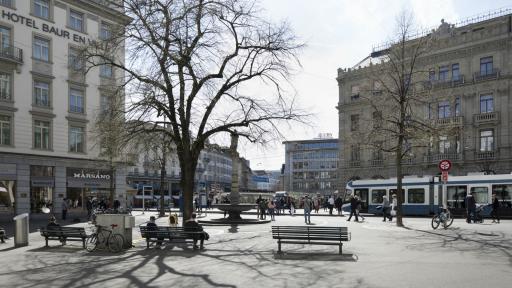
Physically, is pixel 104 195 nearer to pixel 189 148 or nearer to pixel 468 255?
pixel 189 148

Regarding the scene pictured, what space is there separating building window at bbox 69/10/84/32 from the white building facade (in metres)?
0.08

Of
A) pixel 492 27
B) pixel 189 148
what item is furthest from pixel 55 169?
pixel 492 27

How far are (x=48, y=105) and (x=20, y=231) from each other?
23667 mm

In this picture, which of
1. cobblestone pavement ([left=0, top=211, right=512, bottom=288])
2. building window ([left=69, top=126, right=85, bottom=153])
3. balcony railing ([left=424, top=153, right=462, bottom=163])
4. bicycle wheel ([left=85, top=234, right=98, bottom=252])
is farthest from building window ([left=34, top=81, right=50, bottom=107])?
balcony railing ([left=424, top=153, right=462, bottom=163])

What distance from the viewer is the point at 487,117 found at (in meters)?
51.8

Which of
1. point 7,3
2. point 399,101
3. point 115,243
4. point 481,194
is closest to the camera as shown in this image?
point 115,243

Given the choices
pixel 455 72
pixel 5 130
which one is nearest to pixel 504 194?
pixel 455 72

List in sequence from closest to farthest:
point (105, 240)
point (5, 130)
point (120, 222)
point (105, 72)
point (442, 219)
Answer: point (105, 240), point (120, 222), point (442, 219), point (5, 130), point (105, 72)

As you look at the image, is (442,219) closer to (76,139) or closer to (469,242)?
(469,242)

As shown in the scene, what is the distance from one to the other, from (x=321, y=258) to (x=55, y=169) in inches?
1253

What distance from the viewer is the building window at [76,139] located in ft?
140

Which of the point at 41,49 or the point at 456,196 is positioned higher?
the point at 41,49

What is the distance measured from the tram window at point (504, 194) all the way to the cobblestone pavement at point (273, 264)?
15494mm

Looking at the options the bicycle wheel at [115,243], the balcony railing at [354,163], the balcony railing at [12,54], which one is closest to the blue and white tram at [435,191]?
the balcony railing at [354,163]
